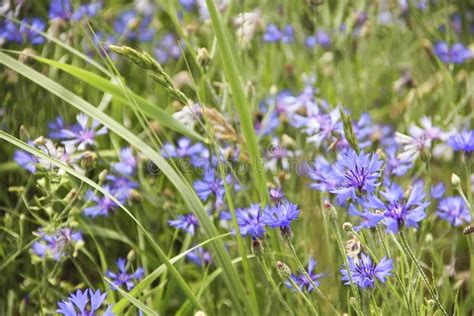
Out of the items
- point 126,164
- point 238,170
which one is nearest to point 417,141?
point 238,170

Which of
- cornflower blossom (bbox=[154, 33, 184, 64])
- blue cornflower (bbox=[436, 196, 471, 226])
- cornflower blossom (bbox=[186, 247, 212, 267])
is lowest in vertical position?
cornflower blossom (bbox=[186, 247, 212, 267])

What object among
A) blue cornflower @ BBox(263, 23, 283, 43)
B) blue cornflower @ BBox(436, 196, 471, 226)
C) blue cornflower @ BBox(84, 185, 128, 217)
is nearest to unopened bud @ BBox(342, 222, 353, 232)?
blue cornflower @ BBox(436, 196, 471, 226)

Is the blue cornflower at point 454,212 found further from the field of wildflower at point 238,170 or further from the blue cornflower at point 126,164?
the blue cornflower at point 126,164

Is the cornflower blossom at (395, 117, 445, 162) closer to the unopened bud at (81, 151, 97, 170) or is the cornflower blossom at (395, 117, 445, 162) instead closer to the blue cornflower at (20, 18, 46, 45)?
the unopened bud at (81, 151, 97, 170)

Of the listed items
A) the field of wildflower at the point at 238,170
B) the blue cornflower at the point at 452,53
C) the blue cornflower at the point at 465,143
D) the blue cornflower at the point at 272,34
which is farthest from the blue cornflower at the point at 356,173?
the blue cornflower at the point at 272,34

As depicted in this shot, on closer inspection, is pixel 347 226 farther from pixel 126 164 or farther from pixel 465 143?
pixel 126 164

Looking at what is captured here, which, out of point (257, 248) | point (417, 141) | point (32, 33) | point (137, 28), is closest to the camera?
point (257, 248)
